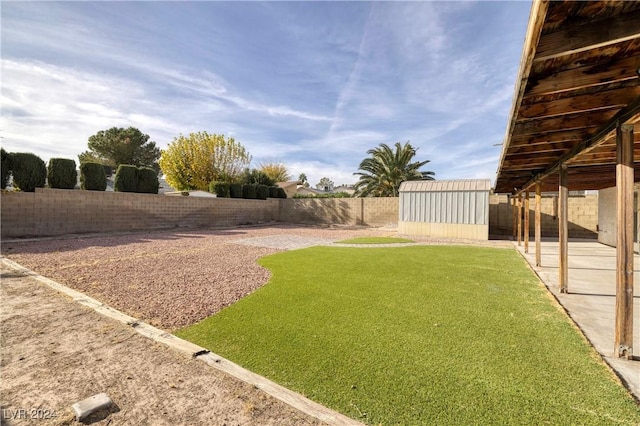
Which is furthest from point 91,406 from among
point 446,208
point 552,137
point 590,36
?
point 446,208

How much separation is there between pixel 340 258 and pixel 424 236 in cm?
867

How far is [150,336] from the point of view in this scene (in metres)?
3.15

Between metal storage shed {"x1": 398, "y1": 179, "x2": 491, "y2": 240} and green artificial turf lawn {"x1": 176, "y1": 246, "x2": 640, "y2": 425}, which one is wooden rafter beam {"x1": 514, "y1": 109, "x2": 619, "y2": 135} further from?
metal storage shed {"x1": 398, "y1": 179, "x2": 491, "y2": 240}

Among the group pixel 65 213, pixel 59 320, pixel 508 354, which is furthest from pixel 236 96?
pixel 508 354

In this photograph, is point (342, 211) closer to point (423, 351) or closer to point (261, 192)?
point (261, 192)

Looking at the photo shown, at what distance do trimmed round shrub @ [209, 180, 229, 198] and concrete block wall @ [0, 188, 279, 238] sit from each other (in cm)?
158

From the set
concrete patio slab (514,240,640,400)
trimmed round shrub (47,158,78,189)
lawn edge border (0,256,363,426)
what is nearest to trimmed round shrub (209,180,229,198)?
trimmed round shrub (47,158,78,189)

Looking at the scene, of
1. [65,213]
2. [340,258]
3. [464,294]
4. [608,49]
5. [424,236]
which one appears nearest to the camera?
[608,49]

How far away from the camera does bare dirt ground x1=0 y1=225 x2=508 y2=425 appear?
1.98 metres

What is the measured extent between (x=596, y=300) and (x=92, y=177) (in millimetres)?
19676

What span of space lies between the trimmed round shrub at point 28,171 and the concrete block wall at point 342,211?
1630cm

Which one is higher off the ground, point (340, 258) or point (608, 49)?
point (608, 49)

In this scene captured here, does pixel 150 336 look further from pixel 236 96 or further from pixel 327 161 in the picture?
pixel 327 161

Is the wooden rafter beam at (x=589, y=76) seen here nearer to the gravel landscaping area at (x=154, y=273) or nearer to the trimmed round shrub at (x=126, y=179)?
the gravel landscaping area at (x=154, y=273)
